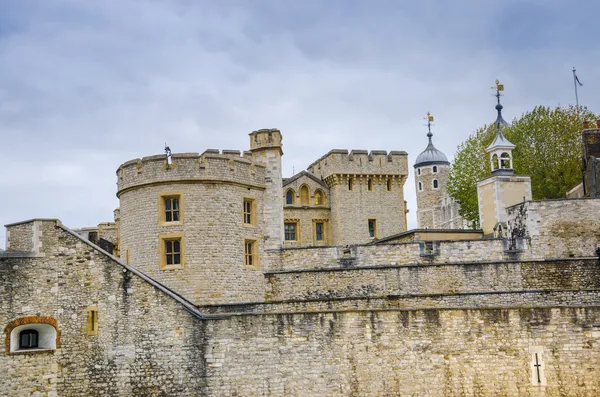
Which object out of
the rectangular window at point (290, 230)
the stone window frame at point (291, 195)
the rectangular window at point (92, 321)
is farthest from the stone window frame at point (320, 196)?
the rectangular window at point (92, 321)

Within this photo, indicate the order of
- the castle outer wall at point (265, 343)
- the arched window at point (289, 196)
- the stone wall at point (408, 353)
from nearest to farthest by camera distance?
the castle outer wall at point (265, 343), the stone wall at point (408, 353), the arched window at point (289, 196)

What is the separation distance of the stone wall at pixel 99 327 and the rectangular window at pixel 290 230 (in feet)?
Answer: 85.5

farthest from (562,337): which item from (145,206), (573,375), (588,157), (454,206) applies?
(454,206)

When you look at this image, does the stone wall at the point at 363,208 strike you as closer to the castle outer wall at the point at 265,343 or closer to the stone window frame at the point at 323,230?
the stone window frame at the point at 323,230

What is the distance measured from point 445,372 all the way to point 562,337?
12.1 ft

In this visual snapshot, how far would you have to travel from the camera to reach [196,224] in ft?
91.6

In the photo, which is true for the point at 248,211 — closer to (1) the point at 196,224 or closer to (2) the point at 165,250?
(1) the point at 196,224

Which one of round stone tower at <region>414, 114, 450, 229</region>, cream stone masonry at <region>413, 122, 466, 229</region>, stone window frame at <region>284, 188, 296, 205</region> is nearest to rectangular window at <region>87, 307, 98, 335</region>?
stone window frame at <region>284, 188, 296, 205</region>

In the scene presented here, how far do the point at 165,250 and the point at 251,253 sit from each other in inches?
123

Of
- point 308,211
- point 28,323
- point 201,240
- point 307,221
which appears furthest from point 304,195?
point 28,323

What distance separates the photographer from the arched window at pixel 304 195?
1996 inches

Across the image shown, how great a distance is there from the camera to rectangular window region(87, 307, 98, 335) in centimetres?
2405

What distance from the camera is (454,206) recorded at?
77.6 m

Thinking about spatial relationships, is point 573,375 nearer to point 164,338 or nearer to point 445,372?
point 445,372
